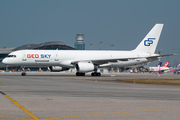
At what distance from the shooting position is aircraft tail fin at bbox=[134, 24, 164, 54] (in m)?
55.3

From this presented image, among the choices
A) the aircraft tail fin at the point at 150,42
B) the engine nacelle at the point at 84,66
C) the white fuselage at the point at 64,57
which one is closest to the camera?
the engine nacelle at the point at 84,66

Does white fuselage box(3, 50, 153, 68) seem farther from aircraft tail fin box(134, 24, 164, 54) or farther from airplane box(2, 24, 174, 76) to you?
aircraft tail fin box(134, 24, 164, 54)

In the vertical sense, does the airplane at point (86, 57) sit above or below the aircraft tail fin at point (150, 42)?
below

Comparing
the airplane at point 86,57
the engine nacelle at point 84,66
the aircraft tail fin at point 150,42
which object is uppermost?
the aircraft tail fin at point 150,42

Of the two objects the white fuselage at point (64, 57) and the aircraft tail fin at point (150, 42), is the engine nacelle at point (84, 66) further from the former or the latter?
the aircraft tail fin at point (150, 42)

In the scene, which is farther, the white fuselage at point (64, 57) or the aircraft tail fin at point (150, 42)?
the aircraft tail fin at point (150, 42)

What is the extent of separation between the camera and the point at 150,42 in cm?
5534

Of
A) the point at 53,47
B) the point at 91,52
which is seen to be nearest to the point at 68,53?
the point at 91,52

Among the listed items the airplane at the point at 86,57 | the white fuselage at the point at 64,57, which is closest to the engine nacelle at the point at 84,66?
the airplane at the point at 86,57

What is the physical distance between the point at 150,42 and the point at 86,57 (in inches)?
526

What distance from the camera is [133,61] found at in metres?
54.4

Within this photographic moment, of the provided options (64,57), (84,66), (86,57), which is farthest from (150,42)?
(64,57)

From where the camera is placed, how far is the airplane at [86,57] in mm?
47719

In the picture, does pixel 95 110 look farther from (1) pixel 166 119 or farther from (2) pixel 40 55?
(2) pixel 40 55
